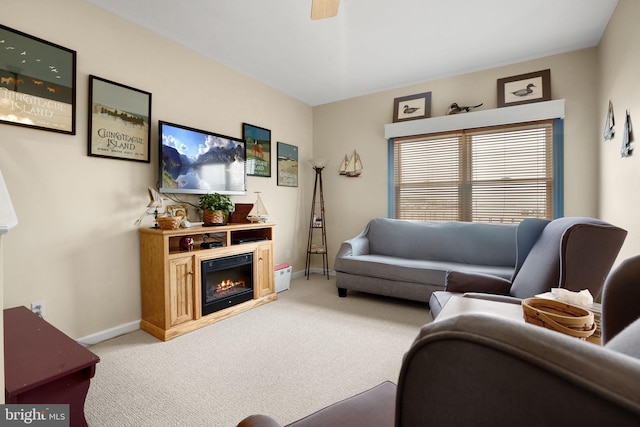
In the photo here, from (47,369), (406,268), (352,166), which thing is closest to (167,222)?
(47,369)

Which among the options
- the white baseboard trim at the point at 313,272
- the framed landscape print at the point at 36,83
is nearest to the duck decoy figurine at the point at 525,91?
the white baseboard trim at the point at 313,272

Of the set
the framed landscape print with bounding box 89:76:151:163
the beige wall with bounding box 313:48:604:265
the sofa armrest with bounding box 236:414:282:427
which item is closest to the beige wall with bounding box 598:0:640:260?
the beige wall with bounding box 313:48:604:265

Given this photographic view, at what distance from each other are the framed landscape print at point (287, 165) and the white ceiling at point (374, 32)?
39.3 inches

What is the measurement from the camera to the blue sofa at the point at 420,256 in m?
3.14

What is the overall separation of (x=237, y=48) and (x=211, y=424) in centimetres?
326

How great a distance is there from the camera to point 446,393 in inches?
14.9

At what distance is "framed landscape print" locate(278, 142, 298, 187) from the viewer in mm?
4312

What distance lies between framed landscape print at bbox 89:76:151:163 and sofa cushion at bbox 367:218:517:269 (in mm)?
2872

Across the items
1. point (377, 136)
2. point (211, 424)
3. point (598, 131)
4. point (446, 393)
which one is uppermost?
point (377, 136)

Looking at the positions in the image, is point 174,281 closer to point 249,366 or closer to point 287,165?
point 249,366

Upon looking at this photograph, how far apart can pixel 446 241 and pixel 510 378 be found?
3.50m

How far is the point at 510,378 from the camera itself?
34 centimetres

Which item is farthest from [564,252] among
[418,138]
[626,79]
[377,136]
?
[377,136]

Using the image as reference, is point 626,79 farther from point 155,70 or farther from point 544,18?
point 155,70
